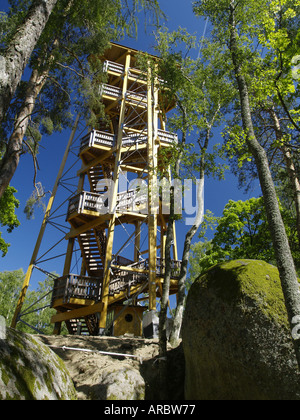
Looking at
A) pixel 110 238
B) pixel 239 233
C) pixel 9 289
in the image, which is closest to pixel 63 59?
pixel 110 238

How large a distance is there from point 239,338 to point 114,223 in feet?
34.5

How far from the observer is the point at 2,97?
3.55 meters

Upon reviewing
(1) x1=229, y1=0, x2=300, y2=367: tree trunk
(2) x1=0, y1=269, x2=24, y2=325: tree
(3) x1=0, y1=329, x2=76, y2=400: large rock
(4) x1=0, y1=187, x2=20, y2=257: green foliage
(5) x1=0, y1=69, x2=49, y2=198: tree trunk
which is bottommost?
(3) x1=0, y1=329, x2=76, y2=400: large rock

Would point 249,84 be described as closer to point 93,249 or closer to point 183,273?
point 183,273

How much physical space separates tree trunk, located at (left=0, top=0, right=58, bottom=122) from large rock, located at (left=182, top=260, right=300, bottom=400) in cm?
435

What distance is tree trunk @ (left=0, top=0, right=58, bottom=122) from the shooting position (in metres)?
3.61

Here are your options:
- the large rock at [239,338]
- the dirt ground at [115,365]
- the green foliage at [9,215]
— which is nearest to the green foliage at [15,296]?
the green foliage at [9,215]

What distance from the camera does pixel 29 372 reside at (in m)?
2.97

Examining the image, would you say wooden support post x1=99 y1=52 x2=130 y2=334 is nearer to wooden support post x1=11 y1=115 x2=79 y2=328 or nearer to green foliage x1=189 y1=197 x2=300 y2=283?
wooden support post x1=11 y1=115 x2=79 y2=328

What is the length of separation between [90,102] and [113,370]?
26.9 ft

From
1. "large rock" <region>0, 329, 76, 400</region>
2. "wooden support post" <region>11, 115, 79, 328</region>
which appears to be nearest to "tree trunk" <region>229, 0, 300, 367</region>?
"large rock" <region>0, 329, 76, 400</region>

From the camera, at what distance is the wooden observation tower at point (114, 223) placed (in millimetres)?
13516

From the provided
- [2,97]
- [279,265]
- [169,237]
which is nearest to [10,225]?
[169,237]
